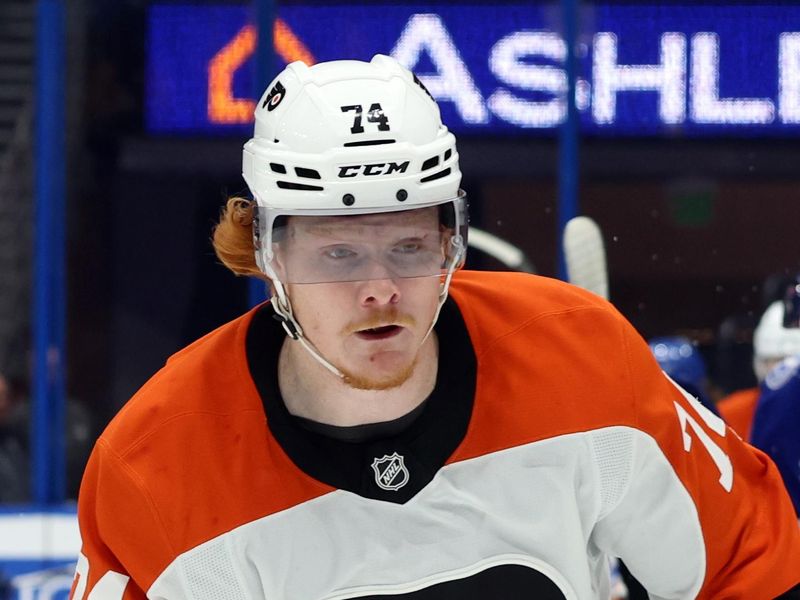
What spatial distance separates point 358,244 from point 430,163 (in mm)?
144

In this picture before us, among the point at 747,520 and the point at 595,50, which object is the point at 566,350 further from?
the point at 595,50

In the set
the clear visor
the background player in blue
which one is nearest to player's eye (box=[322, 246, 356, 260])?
the clear visor

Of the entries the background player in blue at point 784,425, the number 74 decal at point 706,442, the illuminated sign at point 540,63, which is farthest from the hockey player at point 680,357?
the number 74 decal at point 706,442

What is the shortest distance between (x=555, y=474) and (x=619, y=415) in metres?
0.12

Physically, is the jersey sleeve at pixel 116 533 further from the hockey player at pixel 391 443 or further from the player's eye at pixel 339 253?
the player's eye at pixel 339 253

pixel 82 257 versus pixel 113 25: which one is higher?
pixel 113 25

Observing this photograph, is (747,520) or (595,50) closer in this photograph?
(747,520)

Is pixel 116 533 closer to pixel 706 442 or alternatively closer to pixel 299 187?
pixel 299 187

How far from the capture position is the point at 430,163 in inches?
78.5

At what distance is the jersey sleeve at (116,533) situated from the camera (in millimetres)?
1959

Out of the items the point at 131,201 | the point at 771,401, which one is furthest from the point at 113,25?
the point at 771,401

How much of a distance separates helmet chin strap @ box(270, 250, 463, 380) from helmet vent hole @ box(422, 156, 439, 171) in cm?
12

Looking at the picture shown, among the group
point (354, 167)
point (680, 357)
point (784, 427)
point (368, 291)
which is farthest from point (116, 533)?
point (680, 357)

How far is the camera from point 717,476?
2.04m
